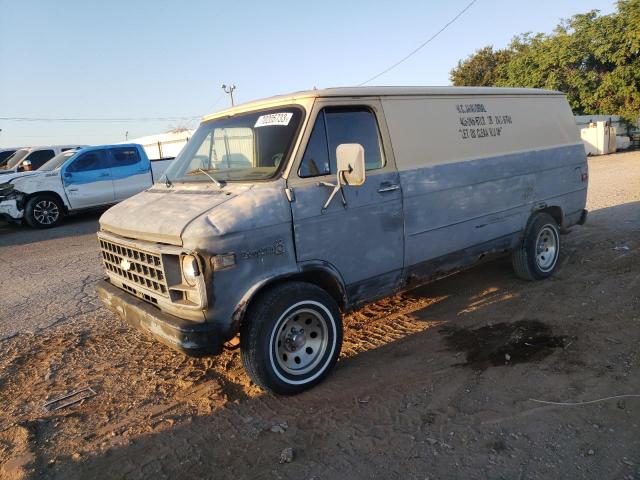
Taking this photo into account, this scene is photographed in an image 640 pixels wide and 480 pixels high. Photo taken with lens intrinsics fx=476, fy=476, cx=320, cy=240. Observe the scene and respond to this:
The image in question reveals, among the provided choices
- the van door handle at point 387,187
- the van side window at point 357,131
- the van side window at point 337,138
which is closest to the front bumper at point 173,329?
the van side window at point 337,138

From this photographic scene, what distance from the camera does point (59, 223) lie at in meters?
12.7

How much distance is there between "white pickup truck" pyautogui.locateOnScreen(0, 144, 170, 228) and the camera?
12.0 m

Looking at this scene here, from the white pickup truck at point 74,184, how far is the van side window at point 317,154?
34.7 ft

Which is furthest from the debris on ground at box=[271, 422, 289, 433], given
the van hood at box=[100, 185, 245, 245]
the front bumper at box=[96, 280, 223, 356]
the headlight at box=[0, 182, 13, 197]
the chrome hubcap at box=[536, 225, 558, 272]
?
the headlight at box=[0, 182, 13, 197]

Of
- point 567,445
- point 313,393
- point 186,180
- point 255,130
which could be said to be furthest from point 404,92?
point 567,445

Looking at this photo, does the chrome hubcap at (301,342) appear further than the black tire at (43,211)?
No

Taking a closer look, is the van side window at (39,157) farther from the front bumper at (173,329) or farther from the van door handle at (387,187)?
the van door handle at (387,187)

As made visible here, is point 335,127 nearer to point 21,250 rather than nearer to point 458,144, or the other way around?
point 458,144

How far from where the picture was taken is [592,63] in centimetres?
2933

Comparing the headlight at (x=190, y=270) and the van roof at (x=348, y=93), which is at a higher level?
the van roof at (x=348, y=93)

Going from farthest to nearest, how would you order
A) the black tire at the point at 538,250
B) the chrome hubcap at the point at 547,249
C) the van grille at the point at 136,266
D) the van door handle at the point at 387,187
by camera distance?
the chrome hubcap at the point at 547,249
the black tire at the point at 538,250
the van door handle at the point at 387,187
the van grille at the point at 136,266

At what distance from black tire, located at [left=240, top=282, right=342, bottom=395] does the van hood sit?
2.48ft

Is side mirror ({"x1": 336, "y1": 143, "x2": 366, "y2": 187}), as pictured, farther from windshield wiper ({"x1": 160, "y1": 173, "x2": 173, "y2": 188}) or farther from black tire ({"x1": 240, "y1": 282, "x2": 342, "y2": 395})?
windshield wiper ({"x1": 160, "y1": 173, "x2": 173, "y2": 188})

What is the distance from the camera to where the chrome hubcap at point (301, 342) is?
141 inches
